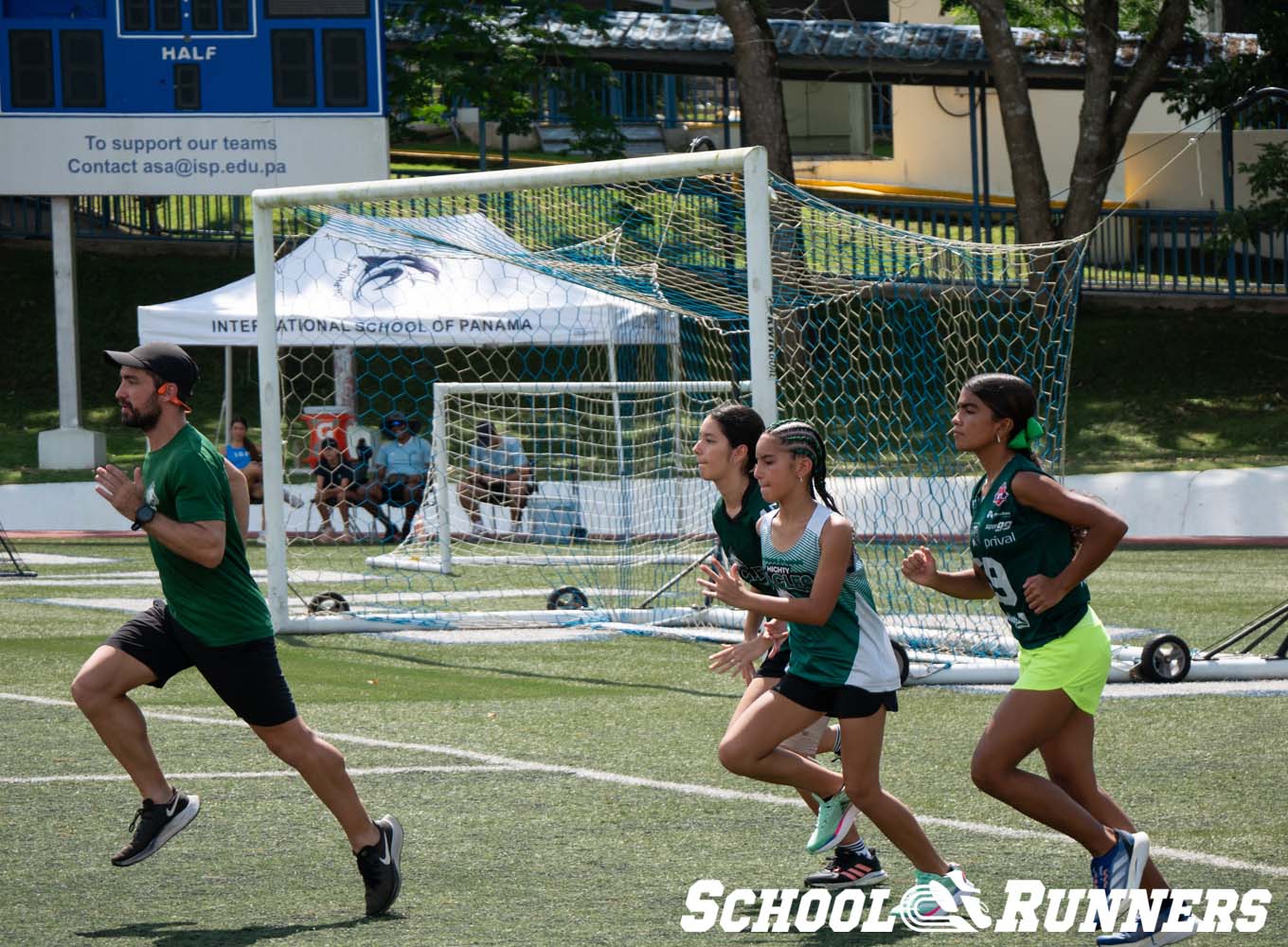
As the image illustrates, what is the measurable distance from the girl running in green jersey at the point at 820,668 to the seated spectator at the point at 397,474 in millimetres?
13430

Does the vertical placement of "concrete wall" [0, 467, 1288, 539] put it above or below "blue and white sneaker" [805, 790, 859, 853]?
below

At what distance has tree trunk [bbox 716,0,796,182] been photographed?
92.9 feet

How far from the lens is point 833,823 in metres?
5.86

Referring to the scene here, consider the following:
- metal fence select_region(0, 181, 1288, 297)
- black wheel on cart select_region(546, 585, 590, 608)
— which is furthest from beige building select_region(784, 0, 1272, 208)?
black wheel on cart select_region(546, 585, 590, 608)

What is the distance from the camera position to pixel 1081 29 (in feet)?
108

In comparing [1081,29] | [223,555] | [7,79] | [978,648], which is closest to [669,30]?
[1081,29]

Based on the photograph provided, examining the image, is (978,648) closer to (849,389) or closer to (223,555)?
(223,555)

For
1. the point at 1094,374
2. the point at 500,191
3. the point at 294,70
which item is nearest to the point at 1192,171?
the point at 1094,374

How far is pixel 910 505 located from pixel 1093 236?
15416 mm

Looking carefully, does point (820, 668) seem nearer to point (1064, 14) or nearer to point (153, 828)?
point (153, 828)

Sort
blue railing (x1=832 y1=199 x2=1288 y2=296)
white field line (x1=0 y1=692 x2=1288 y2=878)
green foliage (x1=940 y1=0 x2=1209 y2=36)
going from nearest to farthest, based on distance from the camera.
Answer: white field line (x1=0 y1=692 x2=1288 y2=878)
green foliage (x1=940 y1=0 x2=1209 y2=36)
blue railing (x1=832 y1=199 x2=1288 y2=296)

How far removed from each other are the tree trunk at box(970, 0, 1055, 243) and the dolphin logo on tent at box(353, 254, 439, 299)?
11.1m

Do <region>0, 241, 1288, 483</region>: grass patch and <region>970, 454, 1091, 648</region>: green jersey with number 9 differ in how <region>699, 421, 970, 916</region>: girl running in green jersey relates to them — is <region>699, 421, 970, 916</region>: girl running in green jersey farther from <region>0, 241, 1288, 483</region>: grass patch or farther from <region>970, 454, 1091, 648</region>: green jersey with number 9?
<region>0, 241, 1288, 483</region>: grass patch

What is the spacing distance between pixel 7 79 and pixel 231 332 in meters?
7.57
